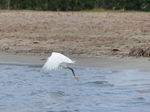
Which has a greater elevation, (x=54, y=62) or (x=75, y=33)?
(x=54, y=62)

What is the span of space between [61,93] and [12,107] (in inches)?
47.7

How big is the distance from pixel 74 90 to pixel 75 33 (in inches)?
251

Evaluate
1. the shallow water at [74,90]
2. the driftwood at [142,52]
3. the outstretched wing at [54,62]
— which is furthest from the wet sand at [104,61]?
the outstretched wing at [54,62]

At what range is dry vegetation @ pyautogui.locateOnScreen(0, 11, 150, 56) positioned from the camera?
41.3 ft

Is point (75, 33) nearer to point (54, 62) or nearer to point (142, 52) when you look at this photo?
point (142, 52)

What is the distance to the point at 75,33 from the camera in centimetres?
1476

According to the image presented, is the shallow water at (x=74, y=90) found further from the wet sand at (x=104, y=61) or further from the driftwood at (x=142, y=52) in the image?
the driftwood at (x=142, y=52)

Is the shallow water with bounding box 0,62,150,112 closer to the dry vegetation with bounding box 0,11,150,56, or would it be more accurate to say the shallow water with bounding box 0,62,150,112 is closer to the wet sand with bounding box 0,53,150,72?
the wet sand with bounding box 0,53,150,72

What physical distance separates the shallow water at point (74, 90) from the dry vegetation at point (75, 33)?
190 centimetres

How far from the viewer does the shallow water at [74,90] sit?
290 inches

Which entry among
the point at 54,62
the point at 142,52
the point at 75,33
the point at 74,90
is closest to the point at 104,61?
the point at 142,52

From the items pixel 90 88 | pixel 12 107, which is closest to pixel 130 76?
pixel 90 88

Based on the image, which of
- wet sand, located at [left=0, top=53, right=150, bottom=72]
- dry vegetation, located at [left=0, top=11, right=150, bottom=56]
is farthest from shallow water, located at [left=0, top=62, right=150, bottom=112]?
dry vegetation, located at [left=0, top=11, right=150, bottom=56]

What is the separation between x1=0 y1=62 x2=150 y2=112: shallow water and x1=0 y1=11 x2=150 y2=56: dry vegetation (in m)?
1.90
